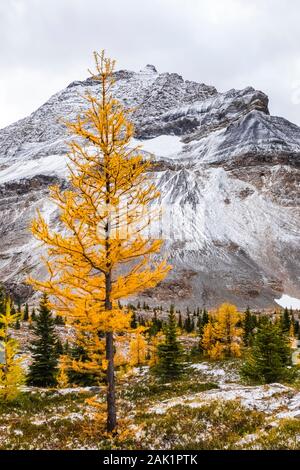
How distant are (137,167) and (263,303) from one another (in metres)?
149

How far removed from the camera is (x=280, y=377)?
26578 millimetres

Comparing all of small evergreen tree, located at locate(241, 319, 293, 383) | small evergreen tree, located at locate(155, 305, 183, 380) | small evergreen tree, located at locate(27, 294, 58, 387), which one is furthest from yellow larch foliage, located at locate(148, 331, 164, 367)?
small evergreen tree, located at locate(241, 319, 293, 383)

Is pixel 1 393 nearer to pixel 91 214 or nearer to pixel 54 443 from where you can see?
pixel 54 443

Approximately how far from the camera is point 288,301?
15475 centimetres

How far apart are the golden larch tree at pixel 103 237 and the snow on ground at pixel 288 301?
15140 cm

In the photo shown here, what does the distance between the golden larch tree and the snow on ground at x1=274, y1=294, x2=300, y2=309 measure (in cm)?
15140

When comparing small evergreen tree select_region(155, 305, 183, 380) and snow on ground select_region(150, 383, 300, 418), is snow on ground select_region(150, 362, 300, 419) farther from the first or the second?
small evergreen tree select_region(155, 305, 183, 380)

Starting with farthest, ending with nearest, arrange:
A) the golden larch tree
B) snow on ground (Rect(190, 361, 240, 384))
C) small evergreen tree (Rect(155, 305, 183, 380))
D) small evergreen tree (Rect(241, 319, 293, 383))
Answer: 1. snow on ground (Rect(190, 361, 240, 384))
2. small evergreen tree (Rect(155, 305, 183, 380))
3. small evergreen tree (Rect(241, 319, 293, 383))
4. the golden larch tree

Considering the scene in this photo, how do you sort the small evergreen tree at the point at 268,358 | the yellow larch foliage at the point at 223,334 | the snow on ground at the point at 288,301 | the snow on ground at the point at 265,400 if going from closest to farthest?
the snow on ground at the point at 265,400
the small evergreen tree at the point at 268,358
the yellow larch foliage at the point at 223,334
the snow on ground at the point at 288,301

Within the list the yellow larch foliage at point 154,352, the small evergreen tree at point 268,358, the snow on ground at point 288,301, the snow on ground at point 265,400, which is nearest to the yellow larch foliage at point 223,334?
the yellow larch foliage at point 154,352

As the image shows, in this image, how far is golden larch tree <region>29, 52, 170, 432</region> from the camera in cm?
1208

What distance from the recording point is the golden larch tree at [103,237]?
39.6 ft

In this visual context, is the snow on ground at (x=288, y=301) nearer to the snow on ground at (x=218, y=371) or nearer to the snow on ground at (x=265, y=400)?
the snow on ground at (x=218, y=371)

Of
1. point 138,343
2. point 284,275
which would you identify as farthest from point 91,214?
point 284,275
